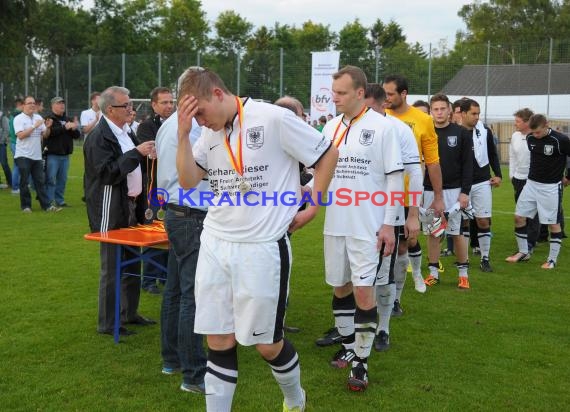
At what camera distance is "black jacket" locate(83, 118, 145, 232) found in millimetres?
5418

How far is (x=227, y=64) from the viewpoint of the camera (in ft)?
104

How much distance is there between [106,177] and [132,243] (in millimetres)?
738

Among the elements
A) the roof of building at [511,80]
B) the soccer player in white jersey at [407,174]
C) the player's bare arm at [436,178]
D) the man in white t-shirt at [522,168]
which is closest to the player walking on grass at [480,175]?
the man in white t-shirt at [522,168]

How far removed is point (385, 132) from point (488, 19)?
216 ft

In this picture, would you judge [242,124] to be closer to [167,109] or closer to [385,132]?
[385,132]

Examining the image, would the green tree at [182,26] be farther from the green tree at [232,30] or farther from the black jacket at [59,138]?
the black jacket at [59,138]

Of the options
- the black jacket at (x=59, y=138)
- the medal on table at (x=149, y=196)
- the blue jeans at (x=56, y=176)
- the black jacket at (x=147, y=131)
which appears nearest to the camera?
the medal on table at (x=149, y=196)

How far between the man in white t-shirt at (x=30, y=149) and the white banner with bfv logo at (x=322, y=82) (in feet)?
44.4

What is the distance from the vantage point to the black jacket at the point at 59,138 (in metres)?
13.4

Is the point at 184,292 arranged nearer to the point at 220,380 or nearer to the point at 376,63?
the point at 220,380

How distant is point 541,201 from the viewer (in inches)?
360

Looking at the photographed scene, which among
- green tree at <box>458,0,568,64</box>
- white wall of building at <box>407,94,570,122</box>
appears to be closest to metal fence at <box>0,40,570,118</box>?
white wall of building at <box>407,94,570,122</box>

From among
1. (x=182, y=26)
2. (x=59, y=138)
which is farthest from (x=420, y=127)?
(x=182, y=26)

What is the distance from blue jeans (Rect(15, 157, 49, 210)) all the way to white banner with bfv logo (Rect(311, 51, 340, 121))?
1358 cm
